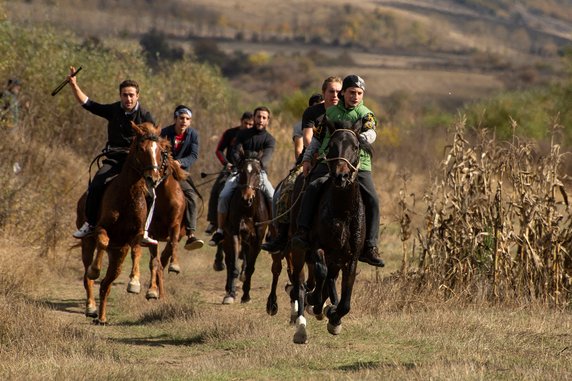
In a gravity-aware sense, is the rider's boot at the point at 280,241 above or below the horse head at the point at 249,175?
below

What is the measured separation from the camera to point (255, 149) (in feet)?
58.7

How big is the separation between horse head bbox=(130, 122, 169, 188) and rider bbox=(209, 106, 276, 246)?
3.45 meters

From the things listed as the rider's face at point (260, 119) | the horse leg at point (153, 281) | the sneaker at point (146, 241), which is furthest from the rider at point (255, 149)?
the sneaker at point (146, 241)

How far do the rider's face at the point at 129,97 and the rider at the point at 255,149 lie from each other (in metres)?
2.88

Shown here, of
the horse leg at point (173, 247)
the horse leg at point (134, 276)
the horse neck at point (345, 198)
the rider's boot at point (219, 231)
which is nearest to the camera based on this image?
the horse neck at point (345, 198)

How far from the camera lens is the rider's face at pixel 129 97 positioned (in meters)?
14.6

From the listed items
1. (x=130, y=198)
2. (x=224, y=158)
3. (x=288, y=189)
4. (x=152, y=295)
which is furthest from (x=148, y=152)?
(x=224, y=158)

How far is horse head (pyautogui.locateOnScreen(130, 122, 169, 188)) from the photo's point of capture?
1360 centimetres

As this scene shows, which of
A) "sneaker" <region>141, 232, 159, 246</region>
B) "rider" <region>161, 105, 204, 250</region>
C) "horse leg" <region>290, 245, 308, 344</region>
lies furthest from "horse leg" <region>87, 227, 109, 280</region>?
"rider" <region>161, 105, 204, 250</region>

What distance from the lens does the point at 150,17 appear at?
127688 millimetres

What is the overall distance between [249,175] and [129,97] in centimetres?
283

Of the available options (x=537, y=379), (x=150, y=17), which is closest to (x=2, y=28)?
(x=537, y=379)

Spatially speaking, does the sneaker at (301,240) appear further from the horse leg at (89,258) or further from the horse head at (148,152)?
the horse leg at (89,258)

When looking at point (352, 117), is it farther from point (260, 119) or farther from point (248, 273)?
point (260, 119)
